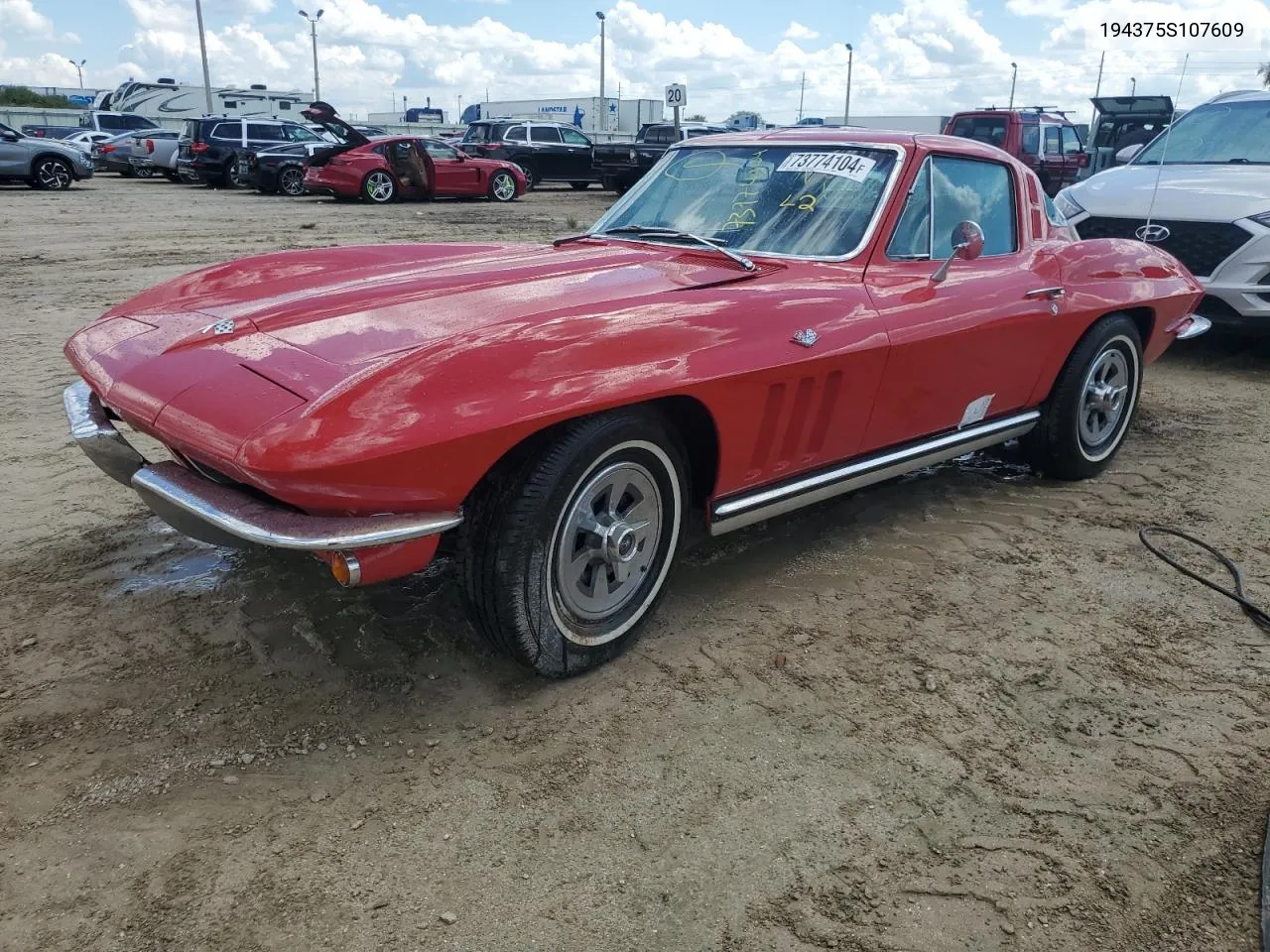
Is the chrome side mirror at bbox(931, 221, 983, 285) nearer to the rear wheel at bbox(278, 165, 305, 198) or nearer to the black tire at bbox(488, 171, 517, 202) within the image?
the black tire at bbox(488, 171, 517, 202)

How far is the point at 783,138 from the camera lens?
400 centimetres

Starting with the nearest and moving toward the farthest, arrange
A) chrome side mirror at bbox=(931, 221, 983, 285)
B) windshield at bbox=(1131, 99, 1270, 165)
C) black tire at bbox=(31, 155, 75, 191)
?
chrome side mirror at bbox=(931, 221, 983, 285)
windshield at bbox=(1131, 99, 1270, 165)
black tire at bbox=(31, 155, 75, 191)

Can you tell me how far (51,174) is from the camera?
19219 millimetres

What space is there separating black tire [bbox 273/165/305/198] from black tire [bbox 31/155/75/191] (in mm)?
4118

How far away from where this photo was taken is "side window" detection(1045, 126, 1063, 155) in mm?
17906

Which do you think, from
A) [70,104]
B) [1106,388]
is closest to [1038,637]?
[1106,388]

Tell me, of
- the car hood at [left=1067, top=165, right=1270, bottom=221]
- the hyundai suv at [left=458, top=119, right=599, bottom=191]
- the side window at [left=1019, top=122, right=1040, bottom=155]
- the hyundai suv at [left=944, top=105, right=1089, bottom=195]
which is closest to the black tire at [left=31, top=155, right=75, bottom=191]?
the hyundai suv at [left=458, top=119, right=599, bottom=191]

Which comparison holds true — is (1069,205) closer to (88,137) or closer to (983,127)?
(983,127)

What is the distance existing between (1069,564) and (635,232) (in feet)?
7.09

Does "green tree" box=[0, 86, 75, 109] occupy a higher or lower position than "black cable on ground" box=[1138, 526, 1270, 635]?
higher

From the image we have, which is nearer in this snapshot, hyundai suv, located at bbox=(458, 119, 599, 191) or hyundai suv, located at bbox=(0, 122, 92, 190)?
hyundai suv, located at bbox=(0, 122, 92, 190)

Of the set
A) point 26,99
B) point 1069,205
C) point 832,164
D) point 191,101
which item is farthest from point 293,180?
point 26,99

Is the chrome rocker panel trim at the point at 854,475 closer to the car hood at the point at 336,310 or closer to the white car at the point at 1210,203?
the car hood at the point at 336,310

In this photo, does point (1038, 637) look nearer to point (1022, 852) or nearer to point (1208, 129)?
point (1022, 852)
